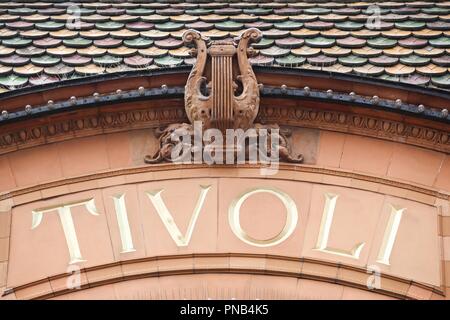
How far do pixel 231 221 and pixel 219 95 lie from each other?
1.23 m

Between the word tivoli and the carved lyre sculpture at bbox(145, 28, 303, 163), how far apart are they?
0.49m

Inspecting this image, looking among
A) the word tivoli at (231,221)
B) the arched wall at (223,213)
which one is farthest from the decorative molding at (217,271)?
the word tivoli at (231,221)

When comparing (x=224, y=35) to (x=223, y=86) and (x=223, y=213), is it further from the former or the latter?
(x=223, y=213)

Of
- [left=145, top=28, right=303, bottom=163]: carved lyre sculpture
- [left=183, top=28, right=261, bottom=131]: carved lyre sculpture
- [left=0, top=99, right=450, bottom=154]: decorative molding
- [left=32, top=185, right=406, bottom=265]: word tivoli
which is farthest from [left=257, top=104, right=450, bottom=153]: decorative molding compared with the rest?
[left=32, top=185, right=406, bottom=265]: word tivoli

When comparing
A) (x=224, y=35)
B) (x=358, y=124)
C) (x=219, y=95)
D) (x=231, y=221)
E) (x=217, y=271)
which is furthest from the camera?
(x=224, y=35)

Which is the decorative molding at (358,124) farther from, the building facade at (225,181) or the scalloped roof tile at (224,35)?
the scalloped roof tile at (224,35)

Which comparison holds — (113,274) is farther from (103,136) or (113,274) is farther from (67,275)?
(103,136)

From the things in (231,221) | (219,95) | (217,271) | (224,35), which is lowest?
(217,271)

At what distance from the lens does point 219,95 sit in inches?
653

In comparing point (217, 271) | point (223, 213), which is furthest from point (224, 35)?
point (217, 271)

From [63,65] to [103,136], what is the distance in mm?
1453

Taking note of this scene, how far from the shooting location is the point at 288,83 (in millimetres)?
16984

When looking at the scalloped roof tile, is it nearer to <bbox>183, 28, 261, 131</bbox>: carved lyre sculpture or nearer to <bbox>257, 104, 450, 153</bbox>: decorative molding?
<bbox>257, 104, 450, 153</bbox>: decorative molding

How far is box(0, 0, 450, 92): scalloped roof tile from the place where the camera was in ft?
58.8
